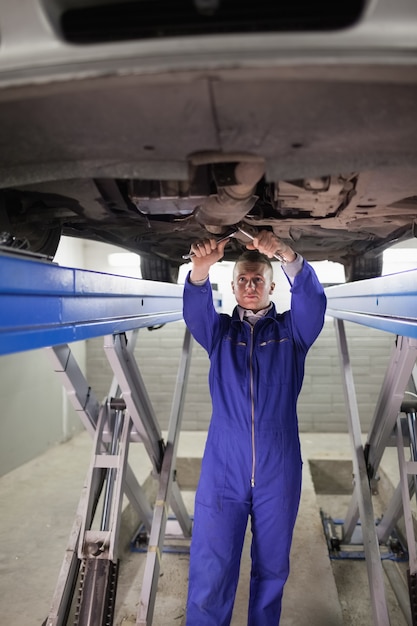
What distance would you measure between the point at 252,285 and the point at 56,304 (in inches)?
43.2

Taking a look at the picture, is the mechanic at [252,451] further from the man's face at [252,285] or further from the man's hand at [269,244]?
the man's face at [252,285]

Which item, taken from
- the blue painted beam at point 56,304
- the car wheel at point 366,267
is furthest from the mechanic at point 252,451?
the car wheel at point 366,267

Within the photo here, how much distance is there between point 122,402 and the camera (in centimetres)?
215

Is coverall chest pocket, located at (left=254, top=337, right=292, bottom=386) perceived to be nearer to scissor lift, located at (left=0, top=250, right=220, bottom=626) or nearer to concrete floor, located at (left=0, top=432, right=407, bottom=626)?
scissor lift, located at (left=0, top=250, right=220, bottom=626)

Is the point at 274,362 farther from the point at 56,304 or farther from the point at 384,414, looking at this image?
Answer: the point at 56,304

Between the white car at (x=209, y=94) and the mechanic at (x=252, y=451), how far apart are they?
600 mm

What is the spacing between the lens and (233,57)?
2.18ft

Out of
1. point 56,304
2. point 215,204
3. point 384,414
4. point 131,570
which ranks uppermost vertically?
point 215,204

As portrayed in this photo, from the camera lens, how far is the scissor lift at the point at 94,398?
91cm

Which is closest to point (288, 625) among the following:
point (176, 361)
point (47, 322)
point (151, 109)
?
point (47, 322)

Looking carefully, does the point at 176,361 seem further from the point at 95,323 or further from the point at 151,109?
the point at 151,109

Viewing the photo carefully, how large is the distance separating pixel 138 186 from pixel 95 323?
1.34 feet

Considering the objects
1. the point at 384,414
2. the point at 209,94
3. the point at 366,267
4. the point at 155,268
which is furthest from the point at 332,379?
the point at 209,94

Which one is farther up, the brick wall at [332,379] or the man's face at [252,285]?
the man's face at [252,285]
